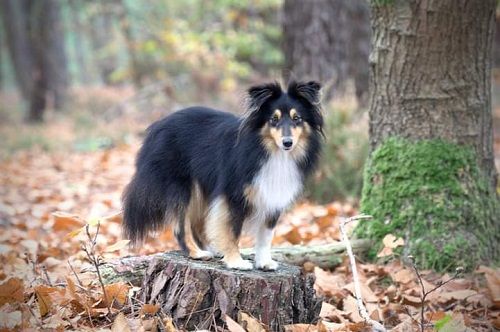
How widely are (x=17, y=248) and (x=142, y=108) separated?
10318 mm

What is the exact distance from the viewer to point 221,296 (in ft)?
11.4

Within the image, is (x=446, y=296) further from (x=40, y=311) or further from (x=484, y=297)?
(x=40, y=311)

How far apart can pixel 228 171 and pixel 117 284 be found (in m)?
1.02

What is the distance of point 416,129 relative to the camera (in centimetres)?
479

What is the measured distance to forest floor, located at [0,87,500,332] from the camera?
11.2 feet

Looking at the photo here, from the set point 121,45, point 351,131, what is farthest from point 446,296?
point 121,45

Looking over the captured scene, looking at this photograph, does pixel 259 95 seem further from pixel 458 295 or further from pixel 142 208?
pixel 458 295

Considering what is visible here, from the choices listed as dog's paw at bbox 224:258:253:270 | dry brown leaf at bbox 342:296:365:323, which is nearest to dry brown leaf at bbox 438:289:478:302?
dry brown leaf at bbox 342:296:365:323

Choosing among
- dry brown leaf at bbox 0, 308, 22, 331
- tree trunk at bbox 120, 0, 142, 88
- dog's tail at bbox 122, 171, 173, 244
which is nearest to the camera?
dry brown leaf at bbox 0, 308, 22, 331

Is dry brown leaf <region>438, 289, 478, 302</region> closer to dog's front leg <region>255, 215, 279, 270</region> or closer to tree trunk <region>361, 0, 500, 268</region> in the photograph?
tree trunk <region>361, 0, 500, 268</region>

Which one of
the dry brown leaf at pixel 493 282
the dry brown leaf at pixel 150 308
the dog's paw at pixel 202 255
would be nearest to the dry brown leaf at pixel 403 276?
the dry brown leaf at pixel 493 282

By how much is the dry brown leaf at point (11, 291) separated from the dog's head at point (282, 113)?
167 cm

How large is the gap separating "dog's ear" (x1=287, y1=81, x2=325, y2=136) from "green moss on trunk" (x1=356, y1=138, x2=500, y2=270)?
4.06 feet

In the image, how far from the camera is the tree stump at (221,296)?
11.3ft
